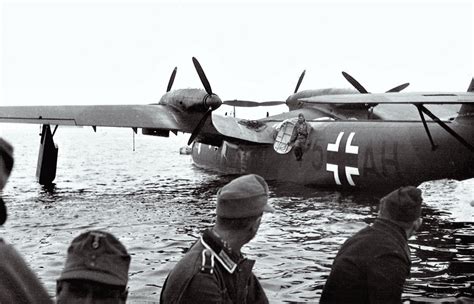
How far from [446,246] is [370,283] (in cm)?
693

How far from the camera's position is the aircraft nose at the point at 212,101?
20.2 metres

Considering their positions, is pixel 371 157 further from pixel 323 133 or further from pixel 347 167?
pixel 323 133

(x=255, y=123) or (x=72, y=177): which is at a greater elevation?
(x=255, y=123)

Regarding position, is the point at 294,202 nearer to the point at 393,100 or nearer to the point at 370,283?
the point at 393,100

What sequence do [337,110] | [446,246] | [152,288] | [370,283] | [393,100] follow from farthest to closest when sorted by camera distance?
[337,110] < [393,100] < [446,246] < [152,288] < [370,283]

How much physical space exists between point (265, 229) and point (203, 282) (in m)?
9.42

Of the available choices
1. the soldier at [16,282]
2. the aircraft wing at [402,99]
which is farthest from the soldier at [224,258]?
the aircraft wing at [402,99]

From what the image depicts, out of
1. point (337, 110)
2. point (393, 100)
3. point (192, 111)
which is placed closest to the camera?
point (393, 100)

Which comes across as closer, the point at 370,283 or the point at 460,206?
the point at 370,283

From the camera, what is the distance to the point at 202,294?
389cm

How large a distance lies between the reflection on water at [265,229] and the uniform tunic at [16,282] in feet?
13.6

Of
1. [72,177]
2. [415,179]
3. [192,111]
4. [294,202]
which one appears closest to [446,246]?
[415,179]

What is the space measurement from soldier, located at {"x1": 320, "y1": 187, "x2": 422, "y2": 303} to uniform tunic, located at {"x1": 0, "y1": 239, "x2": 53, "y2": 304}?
8.99 feet

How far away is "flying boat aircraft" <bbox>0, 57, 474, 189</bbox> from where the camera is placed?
14.8 meters
